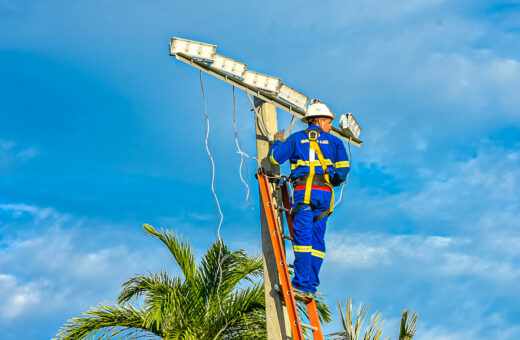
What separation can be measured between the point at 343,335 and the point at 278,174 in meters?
2.38

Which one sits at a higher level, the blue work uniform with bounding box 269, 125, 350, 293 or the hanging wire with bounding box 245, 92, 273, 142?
the hanging wire with bounding box 245, 92, 273, 142

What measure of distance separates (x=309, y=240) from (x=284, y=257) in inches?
15.6

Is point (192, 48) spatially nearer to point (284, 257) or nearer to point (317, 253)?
point (284, 257)

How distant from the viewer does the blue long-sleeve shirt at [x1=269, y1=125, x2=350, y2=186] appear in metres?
8.63

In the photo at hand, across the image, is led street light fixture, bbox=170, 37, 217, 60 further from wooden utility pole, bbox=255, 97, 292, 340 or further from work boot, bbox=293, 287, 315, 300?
work boot, bbox=293, 287, 315, 300

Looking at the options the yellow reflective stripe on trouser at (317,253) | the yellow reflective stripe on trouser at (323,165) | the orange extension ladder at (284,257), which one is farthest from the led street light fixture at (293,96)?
the yellow reflective stripe on trouser at (317,253)

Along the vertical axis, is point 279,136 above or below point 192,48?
below

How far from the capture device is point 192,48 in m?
8.77

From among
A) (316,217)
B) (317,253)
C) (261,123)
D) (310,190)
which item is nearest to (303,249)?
(317,253)

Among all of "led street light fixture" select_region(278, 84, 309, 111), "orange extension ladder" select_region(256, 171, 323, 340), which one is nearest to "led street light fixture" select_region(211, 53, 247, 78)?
"led street light fixture" select_region(278, 84, 309, 111)

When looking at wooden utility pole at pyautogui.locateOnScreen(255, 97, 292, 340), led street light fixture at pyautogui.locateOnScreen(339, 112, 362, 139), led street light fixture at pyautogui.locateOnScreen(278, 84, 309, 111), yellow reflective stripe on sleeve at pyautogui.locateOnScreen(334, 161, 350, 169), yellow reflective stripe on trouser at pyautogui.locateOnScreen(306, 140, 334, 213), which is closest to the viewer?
wooden utility pole at pyautogui.locateOnScreen(255, 97, 292, 340)

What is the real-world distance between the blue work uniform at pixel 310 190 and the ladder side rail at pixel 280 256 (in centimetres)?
18

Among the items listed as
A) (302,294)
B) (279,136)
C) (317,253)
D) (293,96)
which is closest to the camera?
(302,294)

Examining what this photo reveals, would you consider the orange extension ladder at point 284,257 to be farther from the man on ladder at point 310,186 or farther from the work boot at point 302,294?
the man on ladder at point 310,186
